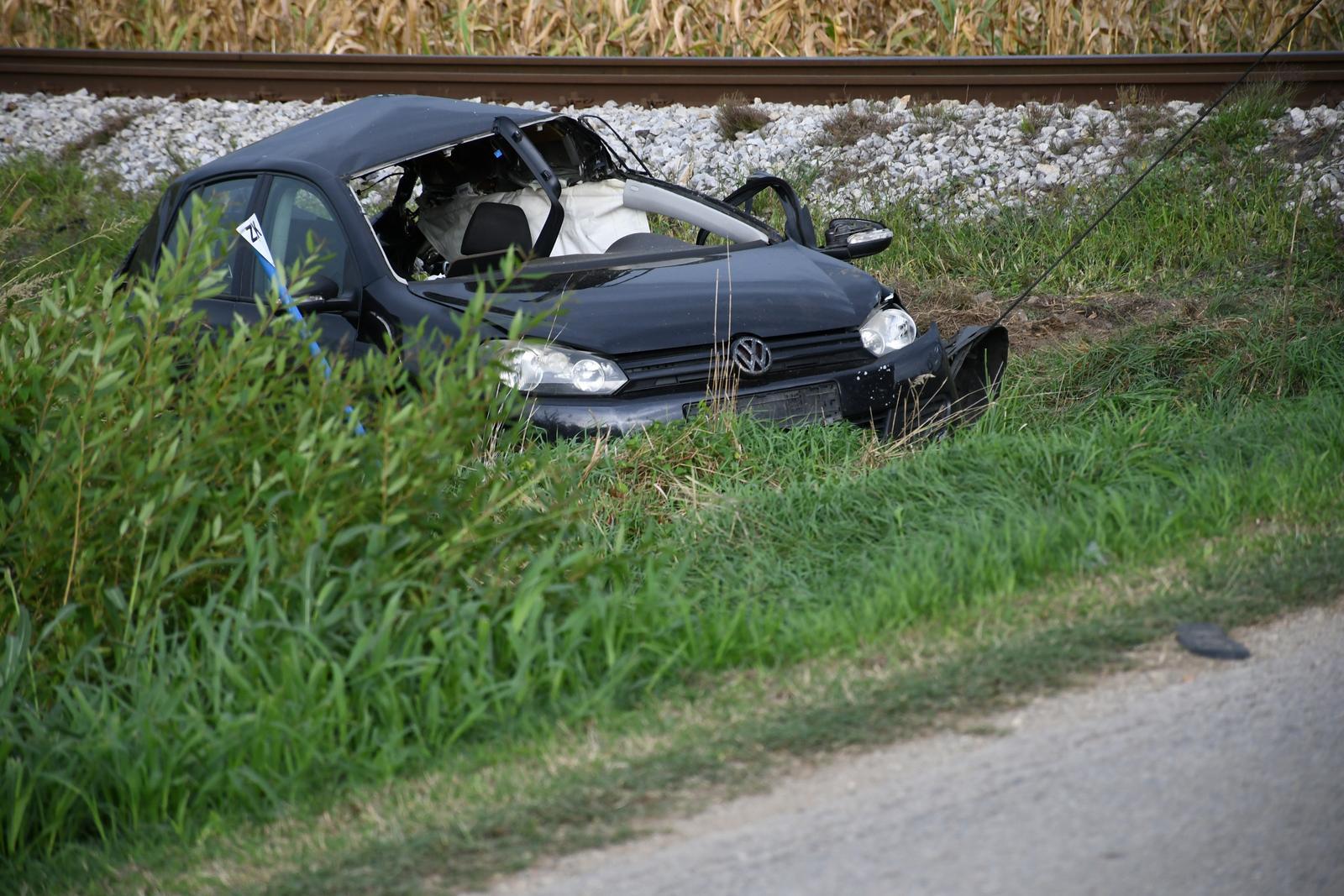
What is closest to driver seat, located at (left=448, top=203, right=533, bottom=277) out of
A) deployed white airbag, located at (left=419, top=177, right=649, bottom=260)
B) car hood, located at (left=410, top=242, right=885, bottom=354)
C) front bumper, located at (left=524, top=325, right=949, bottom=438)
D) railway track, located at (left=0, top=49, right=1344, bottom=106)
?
deployed white airbag, located at (left=419, top=177, right=649, bottom=260)

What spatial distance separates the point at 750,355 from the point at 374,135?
2.19 metres

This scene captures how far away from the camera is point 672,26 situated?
1442 centimetres

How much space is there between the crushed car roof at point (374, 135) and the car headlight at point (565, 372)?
1.42m

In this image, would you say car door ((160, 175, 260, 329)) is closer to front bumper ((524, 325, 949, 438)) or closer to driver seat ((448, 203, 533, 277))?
driver seat ((448, 203, 533, 277))

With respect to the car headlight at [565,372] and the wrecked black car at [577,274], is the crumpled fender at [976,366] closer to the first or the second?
the wrecked black car at [577,274]

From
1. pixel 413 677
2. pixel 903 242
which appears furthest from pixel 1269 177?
pixel 413 677

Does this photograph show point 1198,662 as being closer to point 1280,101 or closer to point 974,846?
point 974,846

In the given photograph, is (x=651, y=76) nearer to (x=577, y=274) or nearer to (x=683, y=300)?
(x=577, y=274)

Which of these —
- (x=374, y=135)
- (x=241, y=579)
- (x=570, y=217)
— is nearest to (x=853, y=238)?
(x=570, y=217)

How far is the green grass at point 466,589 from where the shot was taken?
11.0ft

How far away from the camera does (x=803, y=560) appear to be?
464 centimetres

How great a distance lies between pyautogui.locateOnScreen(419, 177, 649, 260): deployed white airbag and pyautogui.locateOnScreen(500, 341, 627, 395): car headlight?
4.74 ft

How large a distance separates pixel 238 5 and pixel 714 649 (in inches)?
555

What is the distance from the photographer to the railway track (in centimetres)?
1014
